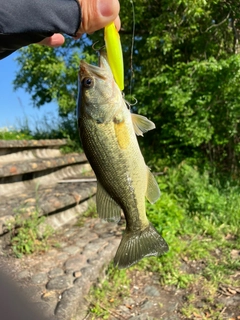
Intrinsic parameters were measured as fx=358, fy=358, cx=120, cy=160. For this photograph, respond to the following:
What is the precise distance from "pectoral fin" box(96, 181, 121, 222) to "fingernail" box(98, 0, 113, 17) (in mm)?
765

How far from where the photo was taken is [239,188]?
638cm

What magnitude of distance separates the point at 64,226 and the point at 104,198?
371cm

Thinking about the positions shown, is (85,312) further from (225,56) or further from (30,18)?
(225,56)

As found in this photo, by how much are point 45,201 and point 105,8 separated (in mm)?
3679

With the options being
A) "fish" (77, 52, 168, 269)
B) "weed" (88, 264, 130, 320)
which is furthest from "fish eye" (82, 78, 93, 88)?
"weed" (88, 264, 130, 320)

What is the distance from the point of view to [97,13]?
1526 mm

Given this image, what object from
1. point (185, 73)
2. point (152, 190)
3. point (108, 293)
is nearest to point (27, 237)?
point (108, 293)

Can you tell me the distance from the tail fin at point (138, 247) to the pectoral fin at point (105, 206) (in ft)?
0.60

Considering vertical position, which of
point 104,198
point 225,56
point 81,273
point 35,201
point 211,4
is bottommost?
point 81,273

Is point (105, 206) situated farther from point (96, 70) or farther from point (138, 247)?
point (96, 70)

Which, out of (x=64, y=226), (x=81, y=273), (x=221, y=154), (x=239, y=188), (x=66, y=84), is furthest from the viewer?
(x=66, y=84)

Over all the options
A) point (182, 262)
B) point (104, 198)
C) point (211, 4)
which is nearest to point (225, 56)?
point (211, 4)

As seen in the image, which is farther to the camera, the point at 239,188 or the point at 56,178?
the point at 56,178

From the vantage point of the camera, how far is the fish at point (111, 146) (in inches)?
63.0
